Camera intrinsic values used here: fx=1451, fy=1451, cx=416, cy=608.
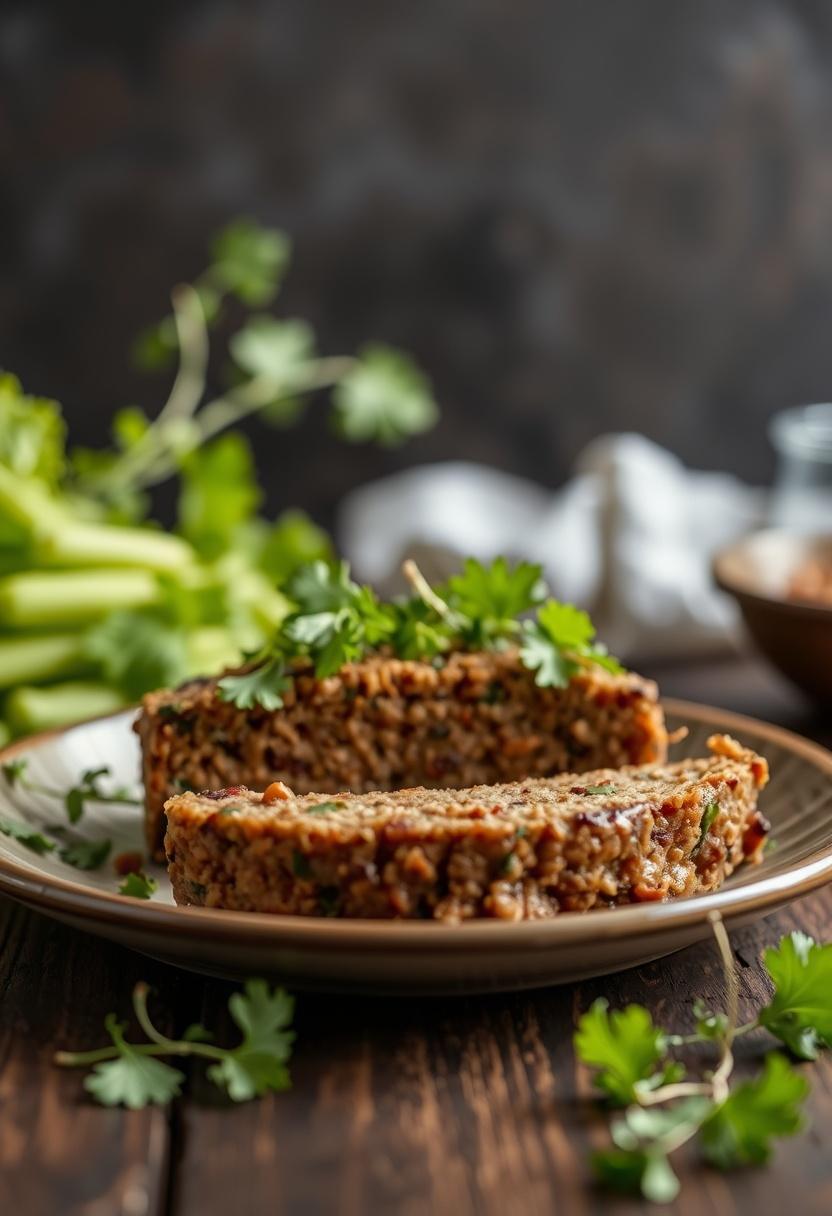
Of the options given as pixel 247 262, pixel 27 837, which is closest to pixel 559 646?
pixel 27 837

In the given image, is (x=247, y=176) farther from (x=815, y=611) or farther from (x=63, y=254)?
(x=815, y=611)

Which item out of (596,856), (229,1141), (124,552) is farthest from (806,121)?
(229,1141)

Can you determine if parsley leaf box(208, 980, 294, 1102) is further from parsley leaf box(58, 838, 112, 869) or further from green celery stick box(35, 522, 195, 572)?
green celery stick box(35, 522, 195, 572)

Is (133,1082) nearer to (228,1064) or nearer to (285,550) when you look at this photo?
(228,1064)

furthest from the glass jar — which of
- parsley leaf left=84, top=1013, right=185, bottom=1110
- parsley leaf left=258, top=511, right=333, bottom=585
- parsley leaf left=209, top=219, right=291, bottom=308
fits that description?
parsley leaf left=84, top=1013, right=185, bottom=1110

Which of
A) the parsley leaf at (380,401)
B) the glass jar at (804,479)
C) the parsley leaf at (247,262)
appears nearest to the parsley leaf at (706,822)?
the glass jar at (804,479)

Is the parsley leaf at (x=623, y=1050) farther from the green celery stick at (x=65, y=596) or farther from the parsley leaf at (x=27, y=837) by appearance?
the green celery stick at (x=65, y=596)
